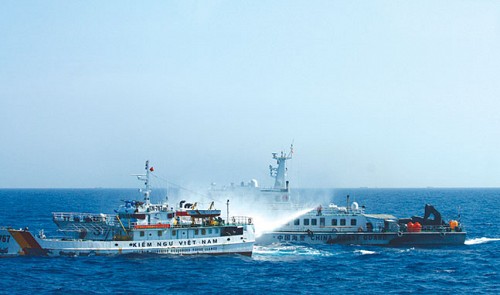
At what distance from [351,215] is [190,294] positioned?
105ft

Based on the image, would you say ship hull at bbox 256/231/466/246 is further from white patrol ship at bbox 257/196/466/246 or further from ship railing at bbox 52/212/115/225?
ship railing at bbox 52/212/115/225

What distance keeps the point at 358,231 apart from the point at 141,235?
2725cm

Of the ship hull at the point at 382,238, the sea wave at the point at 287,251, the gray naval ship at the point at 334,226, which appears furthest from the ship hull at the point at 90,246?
the ship hull at the point at 382,238

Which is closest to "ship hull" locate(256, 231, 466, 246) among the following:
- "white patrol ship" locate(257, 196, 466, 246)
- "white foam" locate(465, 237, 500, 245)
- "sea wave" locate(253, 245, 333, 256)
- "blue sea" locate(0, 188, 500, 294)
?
"white patrol ship" locate(257, 196, 466, 246)

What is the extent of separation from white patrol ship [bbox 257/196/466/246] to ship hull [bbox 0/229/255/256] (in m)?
11.2

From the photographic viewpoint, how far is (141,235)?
56156 millimetres

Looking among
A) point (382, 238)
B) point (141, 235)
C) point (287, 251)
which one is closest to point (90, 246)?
point (141, 235)

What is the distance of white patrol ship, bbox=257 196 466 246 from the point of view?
6725 centimetres

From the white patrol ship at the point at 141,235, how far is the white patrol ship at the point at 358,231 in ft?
30.7

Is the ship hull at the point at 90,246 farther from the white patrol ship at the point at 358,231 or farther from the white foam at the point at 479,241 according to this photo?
the white foam at the point at 479,241

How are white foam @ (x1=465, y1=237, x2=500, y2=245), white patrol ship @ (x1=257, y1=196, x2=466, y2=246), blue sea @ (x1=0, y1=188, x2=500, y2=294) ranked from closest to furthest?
blue sea @ (x1=0, y1=188, x2=500, y2=294), white patrol ship @ (x1=257, y1=196, x2=466, y2=246), white foam @ (x1=465, y1=237, x2=500, y2=245)

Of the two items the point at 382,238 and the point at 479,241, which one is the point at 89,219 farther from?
the point at 479,241

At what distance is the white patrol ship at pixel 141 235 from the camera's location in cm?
5497

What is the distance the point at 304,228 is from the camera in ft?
224
